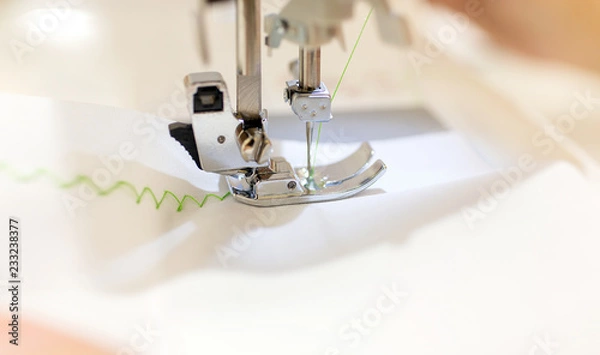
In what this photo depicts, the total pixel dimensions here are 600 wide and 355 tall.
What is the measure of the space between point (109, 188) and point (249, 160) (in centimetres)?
19

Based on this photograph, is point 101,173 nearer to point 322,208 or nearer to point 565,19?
point 322,208

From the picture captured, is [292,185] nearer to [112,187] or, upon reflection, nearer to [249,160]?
[249,160]

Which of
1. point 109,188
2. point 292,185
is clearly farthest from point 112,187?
point 292,185

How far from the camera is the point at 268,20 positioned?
68cm

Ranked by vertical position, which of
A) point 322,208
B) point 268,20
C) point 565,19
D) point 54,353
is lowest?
point 54,353

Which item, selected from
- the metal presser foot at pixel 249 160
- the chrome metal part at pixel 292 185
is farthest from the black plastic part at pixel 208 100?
the chrome metal part at pixel 292 185

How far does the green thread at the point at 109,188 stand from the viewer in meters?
0.78

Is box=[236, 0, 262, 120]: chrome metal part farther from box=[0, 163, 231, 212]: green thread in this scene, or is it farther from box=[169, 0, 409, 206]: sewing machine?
box=[0, 163, 231, 212]: green thread

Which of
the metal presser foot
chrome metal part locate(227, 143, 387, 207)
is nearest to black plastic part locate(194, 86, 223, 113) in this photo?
the metal presser foot

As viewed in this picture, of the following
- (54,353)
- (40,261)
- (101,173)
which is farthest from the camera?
(101,173)

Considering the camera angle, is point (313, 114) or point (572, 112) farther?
point (572, 112)

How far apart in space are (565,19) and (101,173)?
3.13ft

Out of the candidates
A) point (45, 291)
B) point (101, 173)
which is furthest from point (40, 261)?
point (101, 173)

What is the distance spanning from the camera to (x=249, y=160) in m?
0.75
